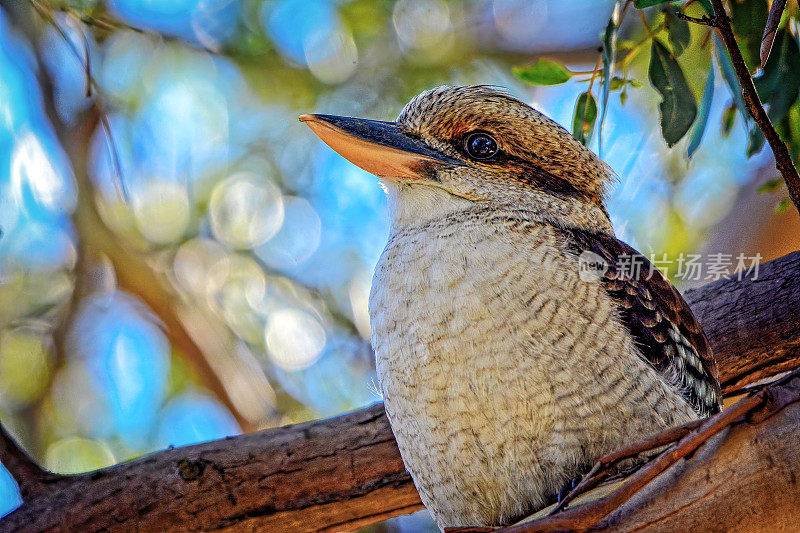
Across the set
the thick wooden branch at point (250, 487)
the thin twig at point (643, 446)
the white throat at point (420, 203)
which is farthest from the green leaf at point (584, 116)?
the thin twig at point (643, 446)

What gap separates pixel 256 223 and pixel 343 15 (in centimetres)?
95

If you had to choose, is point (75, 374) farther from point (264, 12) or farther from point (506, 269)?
point (506, 269)

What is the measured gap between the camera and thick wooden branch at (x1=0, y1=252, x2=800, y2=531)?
214 centimetres

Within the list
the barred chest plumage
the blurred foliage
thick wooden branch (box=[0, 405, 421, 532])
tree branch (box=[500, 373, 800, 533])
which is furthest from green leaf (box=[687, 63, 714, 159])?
thick wooden branch (box=[0, 405, 421, 532])

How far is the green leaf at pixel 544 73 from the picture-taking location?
218cm

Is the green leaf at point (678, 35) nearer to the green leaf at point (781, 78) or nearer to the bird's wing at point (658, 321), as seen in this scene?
the green leaf at point (781, 78)

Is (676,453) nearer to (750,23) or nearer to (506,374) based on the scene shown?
(506,374)

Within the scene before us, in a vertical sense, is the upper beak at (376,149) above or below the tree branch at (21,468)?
above

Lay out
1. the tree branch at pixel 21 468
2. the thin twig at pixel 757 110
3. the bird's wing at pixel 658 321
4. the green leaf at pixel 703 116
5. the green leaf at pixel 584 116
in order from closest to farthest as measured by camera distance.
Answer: the thin twig at pixel 757 110
the bird's wing at pixel 658 321
the green leaf at pixel 703 116
the tree branch at pixel 21 468
the green leaf at pixel 584 116

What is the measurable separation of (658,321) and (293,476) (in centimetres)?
103

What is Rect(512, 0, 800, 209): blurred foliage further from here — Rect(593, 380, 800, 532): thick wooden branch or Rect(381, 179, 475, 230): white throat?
Rect(593, 380, 800, 532): thick wooden branch

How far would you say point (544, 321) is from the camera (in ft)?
5.26

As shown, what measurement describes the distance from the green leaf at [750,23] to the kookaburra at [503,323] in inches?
20.3

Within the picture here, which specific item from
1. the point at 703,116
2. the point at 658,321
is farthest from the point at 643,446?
the point at 703,116
